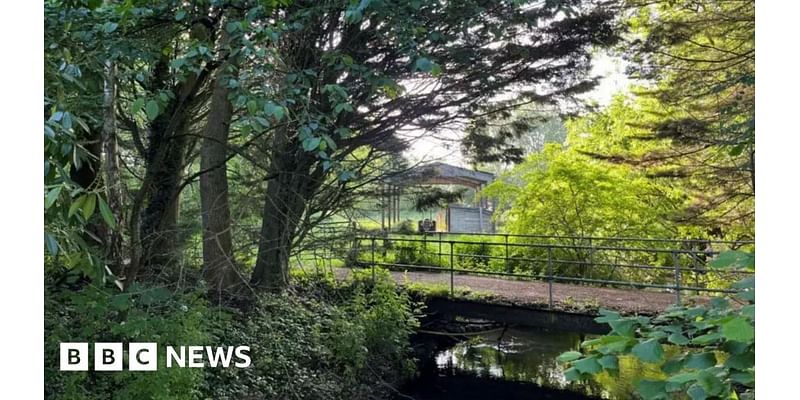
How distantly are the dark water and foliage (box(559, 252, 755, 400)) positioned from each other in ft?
7.92

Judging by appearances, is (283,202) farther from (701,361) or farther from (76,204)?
(701,361)

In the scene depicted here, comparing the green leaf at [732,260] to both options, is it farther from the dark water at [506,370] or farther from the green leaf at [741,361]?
the dark water at [506,370]

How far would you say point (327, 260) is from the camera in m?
3.02

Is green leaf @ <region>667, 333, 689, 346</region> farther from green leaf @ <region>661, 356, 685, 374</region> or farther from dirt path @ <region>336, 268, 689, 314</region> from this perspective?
dirt path @ <region>336, 268, 689, 314</region>

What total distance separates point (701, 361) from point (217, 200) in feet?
8.42

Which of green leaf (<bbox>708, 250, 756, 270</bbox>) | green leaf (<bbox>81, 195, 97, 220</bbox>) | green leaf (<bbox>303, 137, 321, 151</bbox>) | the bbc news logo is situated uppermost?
green leaf (<bbox>303, 137, 321, 151</bbox>)

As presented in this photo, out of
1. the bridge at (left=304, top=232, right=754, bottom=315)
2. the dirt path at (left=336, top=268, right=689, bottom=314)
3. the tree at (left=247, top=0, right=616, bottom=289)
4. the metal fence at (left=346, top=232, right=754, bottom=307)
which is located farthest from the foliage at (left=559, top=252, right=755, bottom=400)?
the metal fence at (left=346, top=232, right=754, bottom=307)

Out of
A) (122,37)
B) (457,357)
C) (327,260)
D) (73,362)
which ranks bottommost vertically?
(457,357)

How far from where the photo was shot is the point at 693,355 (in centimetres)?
88

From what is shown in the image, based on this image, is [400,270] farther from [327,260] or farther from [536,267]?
[327,260]

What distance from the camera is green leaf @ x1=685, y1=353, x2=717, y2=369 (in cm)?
84

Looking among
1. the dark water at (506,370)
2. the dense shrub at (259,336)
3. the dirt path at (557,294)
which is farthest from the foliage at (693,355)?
the dirt path at (557,294)
